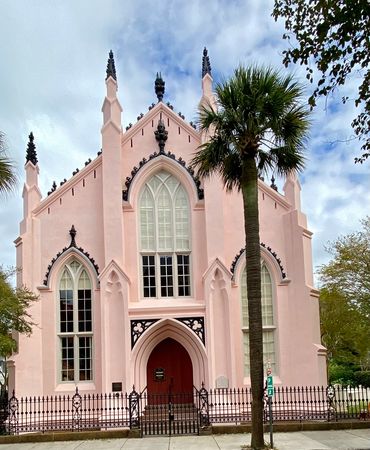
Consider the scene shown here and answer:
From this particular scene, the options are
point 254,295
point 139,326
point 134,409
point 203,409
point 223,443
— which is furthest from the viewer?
point 139,326

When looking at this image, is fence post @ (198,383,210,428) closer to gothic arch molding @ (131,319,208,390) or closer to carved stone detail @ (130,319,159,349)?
gothic arch molding @ (131,319,208,390)

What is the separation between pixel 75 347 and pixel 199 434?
6.54 meters

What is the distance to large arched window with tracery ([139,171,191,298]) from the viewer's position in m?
25.5

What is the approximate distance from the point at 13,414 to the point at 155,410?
16.7 ft

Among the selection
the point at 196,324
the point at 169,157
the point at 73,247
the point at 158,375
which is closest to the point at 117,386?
the point at 158,375

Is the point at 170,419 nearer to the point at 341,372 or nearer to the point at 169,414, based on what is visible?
the point at 169,414

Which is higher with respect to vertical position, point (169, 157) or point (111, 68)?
point (111, 68)

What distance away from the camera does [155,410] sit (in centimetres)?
2422

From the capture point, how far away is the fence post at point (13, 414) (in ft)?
72.7

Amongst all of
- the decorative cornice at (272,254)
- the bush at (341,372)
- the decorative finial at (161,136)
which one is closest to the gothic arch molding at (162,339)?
the decorative cornice at (272,254)

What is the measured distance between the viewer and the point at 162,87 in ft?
88.5

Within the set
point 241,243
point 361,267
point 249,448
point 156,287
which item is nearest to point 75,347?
point 156,287

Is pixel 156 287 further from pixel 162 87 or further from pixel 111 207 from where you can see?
pixel 162 87

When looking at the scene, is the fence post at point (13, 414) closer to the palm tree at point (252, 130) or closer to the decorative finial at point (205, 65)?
the palm tree at point (252, 130)
